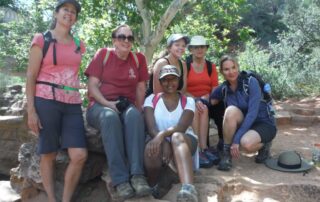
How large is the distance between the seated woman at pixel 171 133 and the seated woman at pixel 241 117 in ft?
1.87

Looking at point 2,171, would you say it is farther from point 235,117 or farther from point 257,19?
point 257,19

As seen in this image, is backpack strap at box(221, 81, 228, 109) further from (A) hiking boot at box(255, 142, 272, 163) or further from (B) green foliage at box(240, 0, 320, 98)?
(B) green foliage at box(240, 0, 320, 98)

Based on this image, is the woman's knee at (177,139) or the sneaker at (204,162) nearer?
the woman's knee at (177,139)

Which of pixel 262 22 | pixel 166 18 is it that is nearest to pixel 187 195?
pixel 166 18

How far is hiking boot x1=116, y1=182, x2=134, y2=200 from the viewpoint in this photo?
312 centimetres

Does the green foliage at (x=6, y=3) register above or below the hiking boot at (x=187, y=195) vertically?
above

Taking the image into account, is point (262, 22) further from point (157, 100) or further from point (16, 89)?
point (157, 100)

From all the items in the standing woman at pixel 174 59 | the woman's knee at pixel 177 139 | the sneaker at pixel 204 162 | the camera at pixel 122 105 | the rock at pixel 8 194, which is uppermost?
the standing woman at pixel 174 59

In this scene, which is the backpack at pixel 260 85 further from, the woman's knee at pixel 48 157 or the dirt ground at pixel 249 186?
the woman's knee at pixel 48 157

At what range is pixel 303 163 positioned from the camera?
427 centimetres

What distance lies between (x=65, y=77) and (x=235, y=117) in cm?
176

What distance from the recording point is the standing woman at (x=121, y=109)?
3213mm

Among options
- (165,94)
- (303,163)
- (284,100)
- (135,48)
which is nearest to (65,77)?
(165,94)

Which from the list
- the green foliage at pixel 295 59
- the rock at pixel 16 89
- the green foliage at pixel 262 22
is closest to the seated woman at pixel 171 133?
the green foliage at pixel 295 59
